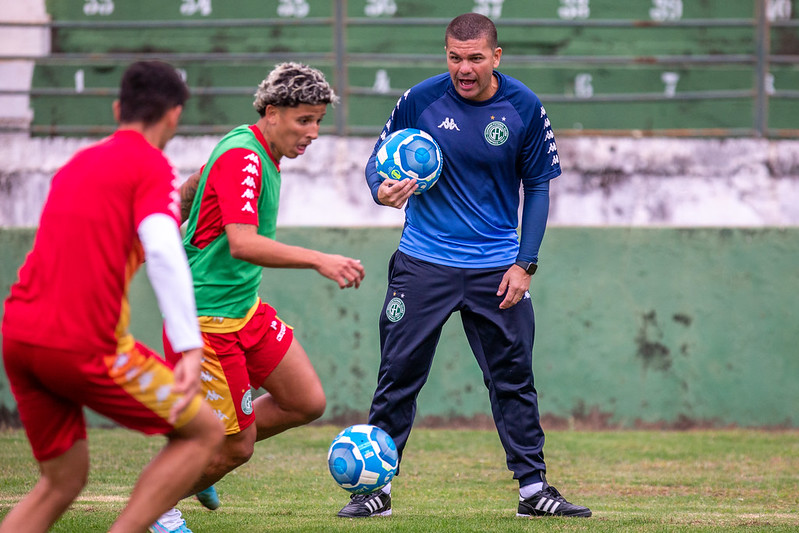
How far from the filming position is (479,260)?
5.69 m

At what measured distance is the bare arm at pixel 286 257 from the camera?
4395 millimetres

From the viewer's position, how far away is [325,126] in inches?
428

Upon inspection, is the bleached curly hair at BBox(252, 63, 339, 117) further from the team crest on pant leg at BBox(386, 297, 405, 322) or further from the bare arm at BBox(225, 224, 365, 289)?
the team crest on pant leg at BBox(386, 297, 405, 322)

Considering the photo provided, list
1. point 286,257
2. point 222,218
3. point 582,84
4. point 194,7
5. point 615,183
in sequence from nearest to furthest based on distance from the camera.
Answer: point 286,257 → point 222,218 → point 615,183 → point 582,84 → point 194,7

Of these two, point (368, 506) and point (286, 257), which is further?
point (368, 506)

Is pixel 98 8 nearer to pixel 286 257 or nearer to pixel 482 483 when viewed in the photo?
pixel 482 483

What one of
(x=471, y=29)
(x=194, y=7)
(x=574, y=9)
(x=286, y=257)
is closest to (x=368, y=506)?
(x=286, y=257)

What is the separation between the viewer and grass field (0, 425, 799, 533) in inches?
212

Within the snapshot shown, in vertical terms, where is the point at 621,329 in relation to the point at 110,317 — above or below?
below

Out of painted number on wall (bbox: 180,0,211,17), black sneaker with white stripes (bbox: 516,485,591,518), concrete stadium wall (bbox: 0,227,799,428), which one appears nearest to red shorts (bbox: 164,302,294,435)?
black sneaker with white stripes (bbox: 516,485,591,518)

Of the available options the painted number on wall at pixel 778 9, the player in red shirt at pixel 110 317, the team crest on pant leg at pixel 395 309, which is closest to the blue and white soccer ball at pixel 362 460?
the team crest on pant leg at pixel 395 309

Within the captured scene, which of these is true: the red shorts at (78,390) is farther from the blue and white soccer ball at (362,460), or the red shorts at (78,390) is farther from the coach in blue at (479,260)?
the coach in blue at (479,260)

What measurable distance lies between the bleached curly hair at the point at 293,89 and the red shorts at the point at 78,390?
155 centimetres

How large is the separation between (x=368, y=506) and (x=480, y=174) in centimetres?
190
